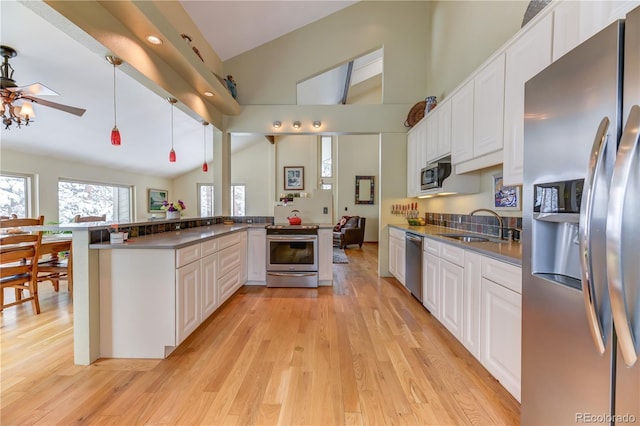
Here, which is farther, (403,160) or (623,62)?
(403,160)

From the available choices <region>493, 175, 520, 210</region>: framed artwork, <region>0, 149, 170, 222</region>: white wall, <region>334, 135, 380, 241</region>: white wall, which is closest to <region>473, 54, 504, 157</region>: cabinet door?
<region>493, 175, 520, 210</region>: framed artwork

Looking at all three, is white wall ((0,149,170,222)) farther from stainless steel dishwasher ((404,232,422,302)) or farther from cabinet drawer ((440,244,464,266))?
cabinet drawer ((440,244,464,266))

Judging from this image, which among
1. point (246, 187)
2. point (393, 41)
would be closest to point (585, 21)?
point (393, 41)

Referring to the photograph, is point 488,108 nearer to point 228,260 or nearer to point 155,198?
point 228,260

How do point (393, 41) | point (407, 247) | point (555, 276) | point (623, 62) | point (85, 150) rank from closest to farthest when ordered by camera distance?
point (623, 62)
point (555, 276)
point (407, 247)
point (393, 41)
point (85, 150)

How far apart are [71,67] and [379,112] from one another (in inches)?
153

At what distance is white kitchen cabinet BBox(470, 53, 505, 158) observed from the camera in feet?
6.59

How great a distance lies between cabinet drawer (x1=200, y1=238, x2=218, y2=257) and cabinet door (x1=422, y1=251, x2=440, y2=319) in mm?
2169

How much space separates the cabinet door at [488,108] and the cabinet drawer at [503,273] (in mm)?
935

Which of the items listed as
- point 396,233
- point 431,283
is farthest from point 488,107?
point 396,233

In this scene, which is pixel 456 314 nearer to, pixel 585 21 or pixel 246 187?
pixel 585 21

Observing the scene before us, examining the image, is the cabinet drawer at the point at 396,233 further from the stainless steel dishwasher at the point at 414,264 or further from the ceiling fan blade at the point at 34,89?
the ceiling fan blade at the point at 34,89

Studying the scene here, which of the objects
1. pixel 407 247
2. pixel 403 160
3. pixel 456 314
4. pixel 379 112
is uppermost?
pixel 379 112

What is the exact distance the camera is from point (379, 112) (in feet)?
13.8
